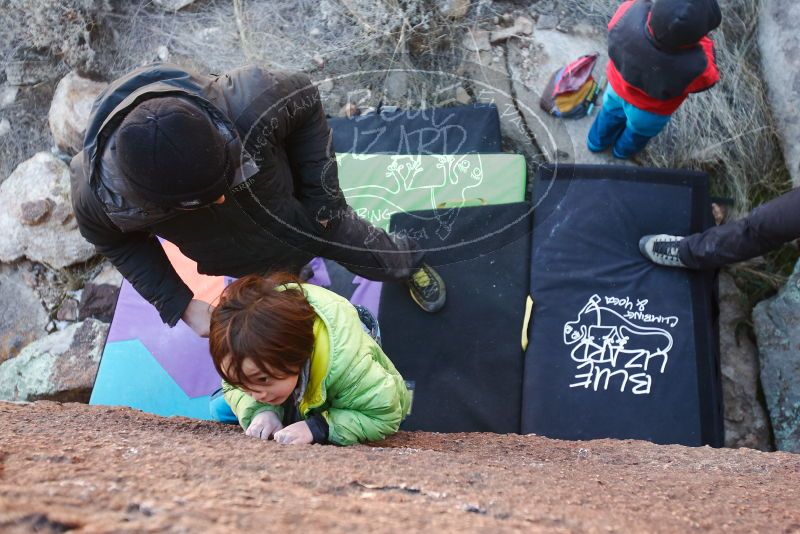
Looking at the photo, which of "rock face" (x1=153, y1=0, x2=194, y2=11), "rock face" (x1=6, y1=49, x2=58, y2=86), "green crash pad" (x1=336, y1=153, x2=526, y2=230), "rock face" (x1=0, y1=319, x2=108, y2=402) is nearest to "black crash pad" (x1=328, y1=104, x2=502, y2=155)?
"green crash pad" (x1=336, y1=153, x2=526, y2=230)

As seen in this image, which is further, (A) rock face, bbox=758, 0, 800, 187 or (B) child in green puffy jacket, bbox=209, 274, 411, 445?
(A) rock face, bbox=758, 0, 800, 187

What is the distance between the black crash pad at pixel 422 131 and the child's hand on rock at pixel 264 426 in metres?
1.77

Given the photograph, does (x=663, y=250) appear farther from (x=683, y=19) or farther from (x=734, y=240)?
(x=683, y=19)

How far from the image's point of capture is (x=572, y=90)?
9.71ft

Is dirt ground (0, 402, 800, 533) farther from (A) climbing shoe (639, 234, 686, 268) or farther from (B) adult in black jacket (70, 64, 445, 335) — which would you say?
(A) climbing shoe (639, 234, 686, 268)

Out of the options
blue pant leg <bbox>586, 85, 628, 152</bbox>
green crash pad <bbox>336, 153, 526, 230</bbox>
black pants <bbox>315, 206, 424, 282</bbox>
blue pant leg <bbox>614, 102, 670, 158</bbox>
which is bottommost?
black pants <bbox>315, 206, 424, 282</bbox>

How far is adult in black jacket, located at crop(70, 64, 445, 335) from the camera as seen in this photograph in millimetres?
1318

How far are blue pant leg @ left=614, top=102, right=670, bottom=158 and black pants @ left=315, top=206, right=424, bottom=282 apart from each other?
107 centimetres

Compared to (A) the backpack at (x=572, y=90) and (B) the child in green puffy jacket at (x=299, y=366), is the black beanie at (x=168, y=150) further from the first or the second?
(A) the backpack at (x=572, y=90)

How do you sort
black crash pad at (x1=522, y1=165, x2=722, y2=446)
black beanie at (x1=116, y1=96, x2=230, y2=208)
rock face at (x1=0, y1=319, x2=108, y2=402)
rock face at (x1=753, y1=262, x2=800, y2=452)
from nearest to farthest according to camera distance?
black beanie at (x1=116, y1=96, x2=230, y2=208)
black crash pad at (x1=522, y1=165, x2=722, y2=446)
rock face at (x1=753, y1=262, x2=800, y2=452)
rock face at (x1=0, y1=319, x2=108, y2=402)

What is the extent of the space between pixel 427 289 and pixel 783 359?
61.4 inches

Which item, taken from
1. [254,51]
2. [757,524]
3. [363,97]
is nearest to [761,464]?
[757,524]

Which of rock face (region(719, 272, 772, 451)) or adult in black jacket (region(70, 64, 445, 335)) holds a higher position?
adult in black jacket (region(70, 64, 445, 335))

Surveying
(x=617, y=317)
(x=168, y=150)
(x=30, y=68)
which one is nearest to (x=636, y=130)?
(x=617, y=317)
